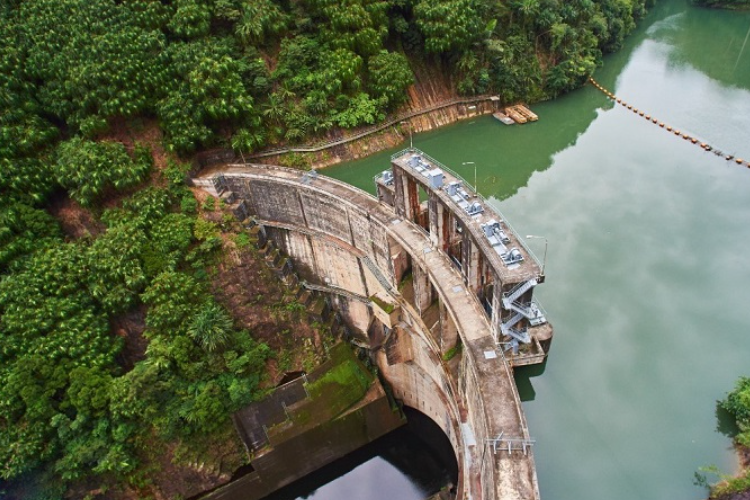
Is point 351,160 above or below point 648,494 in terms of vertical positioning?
above

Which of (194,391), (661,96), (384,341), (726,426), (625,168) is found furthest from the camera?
(661,96)

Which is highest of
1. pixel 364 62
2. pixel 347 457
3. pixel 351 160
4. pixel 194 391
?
pixel 364 62

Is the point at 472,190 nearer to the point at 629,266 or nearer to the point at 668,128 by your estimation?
the point at 629,266

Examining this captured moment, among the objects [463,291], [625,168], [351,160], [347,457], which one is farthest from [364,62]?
[347,457]

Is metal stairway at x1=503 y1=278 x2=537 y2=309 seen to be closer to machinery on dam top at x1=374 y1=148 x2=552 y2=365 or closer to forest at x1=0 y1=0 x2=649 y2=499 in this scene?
machinery on dam top at x1=374 y1=148 x2=552 y2=365

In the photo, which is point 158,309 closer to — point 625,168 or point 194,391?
point 194,391

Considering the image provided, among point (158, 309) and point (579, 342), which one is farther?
point (158, 309)

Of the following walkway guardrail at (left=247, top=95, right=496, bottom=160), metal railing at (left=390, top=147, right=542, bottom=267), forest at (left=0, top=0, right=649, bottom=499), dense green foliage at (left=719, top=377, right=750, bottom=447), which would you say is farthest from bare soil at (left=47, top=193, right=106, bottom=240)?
dense green foliage at (left=719, top=377, right=750, bottom=447)
